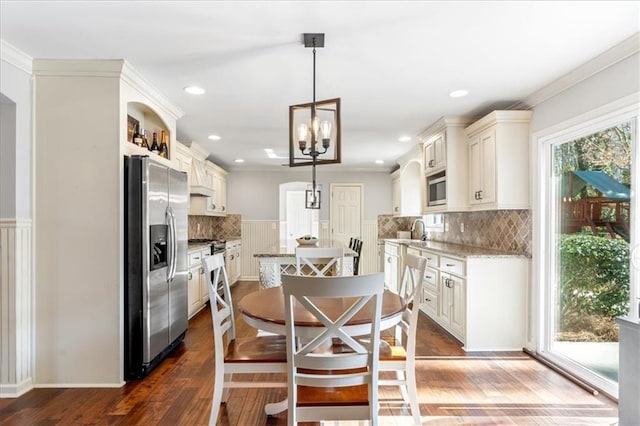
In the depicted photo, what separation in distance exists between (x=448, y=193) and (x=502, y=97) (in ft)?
3.73

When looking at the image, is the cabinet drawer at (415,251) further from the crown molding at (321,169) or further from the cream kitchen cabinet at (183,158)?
the cream kitchen cabinet at (183,158)

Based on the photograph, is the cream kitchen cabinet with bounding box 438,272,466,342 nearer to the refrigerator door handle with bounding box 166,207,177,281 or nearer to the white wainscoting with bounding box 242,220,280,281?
the refrigerator door handle with bounding box 166,207,177,281

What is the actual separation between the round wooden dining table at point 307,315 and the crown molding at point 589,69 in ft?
7.12

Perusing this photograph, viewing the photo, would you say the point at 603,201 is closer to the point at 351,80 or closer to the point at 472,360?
the point at 472,360

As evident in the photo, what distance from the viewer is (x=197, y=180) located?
17.4 feet

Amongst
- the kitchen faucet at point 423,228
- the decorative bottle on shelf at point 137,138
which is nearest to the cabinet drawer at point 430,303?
the kitchen faucet at point 423,228

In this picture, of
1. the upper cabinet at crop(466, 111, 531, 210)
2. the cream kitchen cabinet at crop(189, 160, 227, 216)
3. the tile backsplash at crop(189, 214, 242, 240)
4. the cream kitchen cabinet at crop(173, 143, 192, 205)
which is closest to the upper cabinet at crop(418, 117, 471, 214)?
the upper cabinet at crop(466, 111, 531, 210)

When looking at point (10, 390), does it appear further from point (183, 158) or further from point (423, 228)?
point (423, 228)

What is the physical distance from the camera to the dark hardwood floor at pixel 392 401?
2217 millimetres

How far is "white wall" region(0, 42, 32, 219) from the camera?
8.04 ft

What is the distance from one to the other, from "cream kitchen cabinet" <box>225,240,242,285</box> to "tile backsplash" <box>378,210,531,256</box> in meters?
3.41

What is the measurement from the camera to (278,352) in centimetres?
204

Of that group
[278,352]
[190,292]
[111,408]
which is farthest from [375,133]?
[111,408]

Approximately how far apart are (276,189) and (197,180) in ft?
7.90
